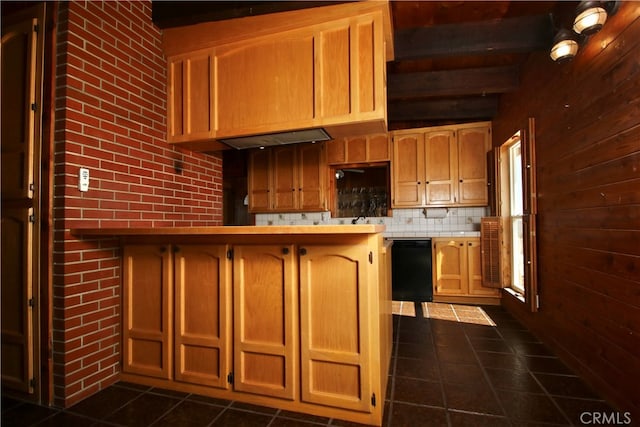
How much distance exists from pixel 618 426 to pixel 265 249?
1944 millimetres

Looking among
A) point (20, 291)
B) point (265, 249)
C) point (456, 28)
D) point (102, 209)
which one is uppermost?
point (456, 28)

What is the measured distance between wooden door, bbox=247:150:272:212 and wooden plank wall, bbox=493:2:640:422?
3.38 meters

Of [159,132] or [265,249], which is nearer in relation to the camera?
[265,249]

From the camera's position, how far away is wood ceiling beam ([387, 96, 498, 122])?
3.63 m

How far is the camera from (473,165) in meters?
3.77

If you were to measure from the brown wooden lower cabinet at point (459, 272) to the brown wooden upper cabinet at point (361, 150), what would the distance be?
141 centimetres

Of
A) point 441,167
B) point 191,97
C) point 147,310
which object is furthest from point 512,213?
point 147,310

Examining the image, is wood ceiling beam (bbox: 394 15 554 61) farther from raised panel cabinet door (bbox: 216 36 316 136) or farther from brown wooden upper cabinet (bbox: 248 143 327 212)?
brown wooden upper cabinet (bbox: 248 143 327 212)

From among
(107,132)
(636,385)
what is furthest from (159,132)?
(636,385)

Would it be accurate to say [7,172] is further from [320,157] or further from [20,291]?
[320,157]

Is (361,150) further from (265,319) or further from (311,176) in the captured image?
(265,319)

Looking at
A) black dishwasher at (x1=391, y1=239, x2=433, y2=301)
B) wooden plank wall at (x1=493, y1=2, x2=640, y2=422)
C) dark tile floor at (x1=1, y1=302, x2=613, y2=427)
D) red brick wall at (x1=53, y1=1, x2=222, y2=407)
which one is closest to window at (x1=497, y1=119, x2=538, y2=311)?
wooden plank wall at (x1=493, y1=2, x2=640, y2=422)

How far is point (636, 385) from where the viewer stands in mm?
1370

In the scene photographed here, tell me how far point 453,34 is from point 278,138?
1706 millimetres
